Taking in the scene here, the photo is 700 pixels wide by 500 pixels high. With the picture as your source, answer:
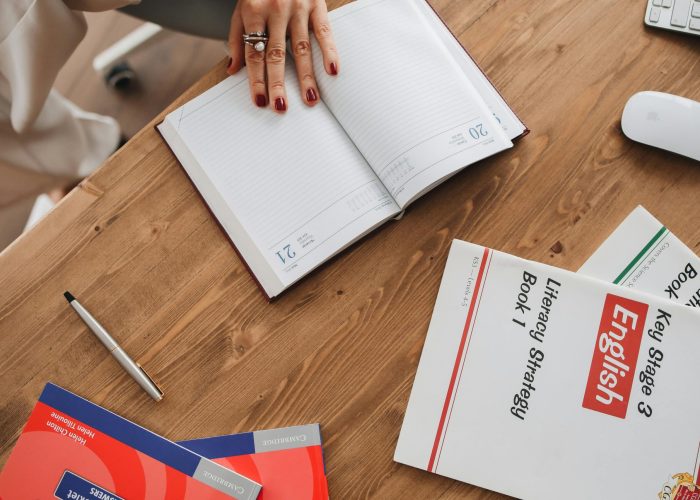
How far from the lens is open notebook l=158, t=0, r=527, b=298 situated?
63 centimetres

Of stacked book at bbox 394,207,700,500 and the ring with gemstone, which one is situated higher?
the ring with gemstone

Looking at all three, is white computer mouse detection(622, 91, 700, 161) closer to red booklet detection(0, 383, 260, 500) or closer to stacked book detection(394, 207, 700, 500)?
stacked book detection(394, 207, 700, 500)

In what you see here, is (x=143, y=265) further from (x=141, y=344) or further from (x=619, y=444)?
(x=619, y=444)

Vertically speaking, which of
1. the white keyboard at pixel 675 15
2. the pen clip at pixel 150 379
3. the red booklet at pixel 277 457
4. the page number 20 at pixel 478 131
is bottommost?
the red booklet at pixel 277 457

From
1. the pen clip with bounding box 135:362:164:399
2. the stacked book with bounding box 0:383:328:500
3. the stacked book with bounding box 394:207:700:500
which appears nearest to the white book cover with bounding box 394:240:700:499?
the stacked book with bounding box 394:207:700:500

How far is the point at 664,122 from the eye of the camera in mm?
661

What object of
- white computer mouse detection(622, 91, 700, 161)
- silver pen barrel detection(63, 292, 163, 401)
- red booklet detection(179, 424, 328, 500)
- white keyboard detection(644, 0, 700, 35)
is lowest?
red booklet detection(179, 424, 328, 500)

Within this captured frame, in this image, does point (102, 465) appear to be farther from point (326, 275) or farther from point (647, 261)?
point (647, 261)

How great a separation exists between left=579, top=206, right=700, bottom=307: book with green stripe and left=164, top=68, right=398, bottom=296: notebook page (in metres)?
0.25

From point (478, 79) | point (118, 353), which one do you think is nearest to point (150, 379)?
point (118, 353)

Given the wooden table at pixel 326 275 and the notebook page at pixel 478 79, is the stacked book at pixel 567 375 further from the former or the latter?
the notebook page at pixel 478 79

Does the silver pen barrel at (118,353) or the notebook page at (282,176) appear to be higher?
the notebook page at (282,176)

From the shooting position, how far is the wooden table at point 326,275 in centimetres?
63

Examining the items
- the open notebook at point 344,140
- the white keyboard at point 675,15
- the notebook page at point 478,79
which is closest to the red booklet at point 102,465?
the open notebook at point 344,140
